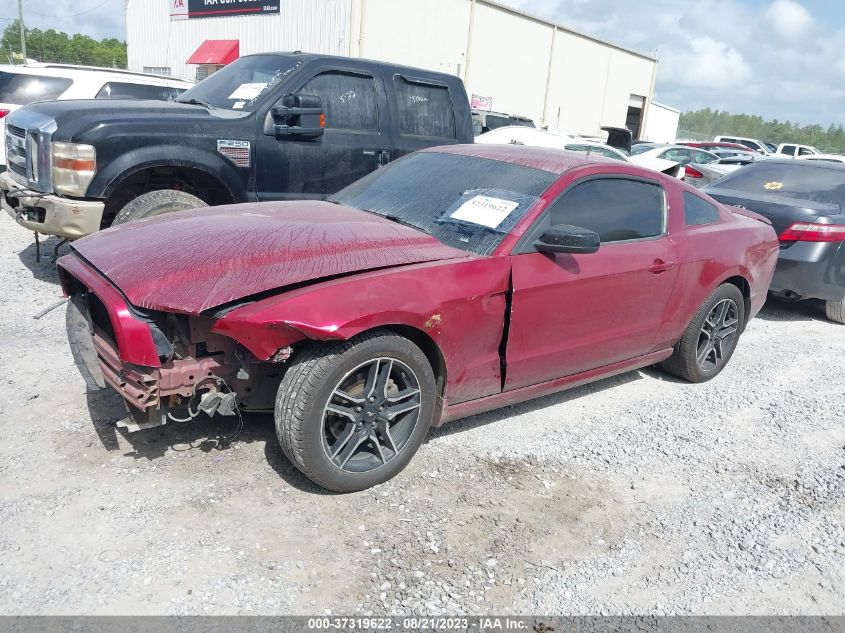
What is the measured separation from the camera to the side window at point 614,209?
397 cm

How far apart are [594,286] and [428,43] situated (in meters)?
25.0

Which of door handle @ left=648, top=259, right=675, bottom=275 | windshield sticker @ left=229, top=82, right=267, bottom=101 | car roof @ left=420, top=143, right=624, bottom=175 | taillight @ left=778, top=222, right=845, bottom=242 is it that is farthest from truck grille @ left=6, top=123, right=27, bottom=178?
taillight @ left=778, top=222, right=845, bottom=242

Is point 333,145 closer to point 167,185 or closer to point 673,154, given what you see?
point 167,185

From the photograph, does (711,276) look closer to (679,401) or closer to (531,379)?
(679,401)

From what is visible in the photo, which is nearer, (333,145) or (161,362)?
(161,362)

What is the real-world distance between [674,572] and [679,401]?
2.04 meters

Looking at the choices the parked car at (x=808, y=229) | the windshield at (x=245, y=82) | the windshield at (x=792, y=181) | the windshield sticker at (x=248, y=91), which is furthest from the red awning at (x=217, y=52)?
the parked car at (x=808, y=229)

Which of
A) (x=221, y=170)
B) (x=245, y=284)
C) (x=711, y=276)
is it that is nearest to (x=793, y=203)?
(x=711, y=276)

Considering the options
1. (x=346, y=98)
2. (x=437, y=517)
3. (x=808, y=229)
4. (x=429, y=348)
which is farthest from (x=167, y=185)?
(x=808, y=229)

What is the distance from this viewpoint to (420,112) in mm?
6797

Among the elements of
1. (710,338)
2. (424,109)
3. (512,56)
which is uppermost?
(512,56)

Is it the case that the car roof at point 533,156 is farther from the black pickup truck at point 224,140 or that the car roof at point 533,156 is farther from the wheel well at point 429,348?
the black pickup truck at point 224,140

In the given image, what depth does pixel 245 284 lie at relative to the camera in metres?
3.01

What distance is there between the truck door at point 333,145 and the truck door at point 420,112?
0.15 meters
